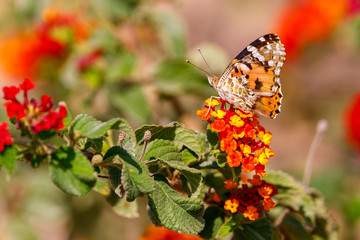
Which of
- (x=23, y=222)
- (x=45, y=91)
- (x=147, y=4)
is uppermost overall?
(x=147, y=4)

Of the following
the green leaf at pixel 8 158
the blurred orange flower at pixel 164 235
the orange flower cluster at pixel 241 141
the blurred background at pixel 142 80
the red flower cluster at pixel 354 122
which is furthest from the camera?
the red flower cluster at pixel 354 122

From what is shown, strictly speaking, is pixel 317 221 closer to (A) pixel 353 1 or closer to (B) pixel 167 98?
(B) pixel 167 98

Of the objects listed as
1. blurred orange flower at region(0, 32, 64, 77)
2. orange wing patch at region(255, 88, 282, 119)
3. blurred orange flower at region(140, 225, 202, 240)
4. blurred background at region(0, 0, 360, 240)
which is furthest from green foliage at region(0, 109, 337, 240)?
blurred orange flower at region(0, 32, 64, 77)

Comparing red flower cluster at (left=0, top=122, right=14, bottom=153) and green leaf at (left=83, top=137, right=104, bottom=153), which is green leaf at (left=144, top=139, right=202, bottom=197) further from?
red flower cluster at (left=0, top=122, right=14, bottom=153)

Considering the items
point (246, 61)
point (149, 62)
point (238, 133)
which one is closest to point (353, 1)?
point (149, 62)

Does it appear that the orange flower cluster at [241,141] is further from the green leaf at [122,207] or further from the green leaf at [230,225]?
the green leaf at [122,207]

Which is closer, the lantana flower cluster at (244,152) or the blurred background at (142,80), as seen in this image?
the lantana flower cluster at (244,152)

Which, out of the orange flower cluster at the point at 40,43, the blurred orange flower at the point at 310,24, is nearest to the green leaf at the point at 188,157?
the orange flower cluster at the point at 40,43
